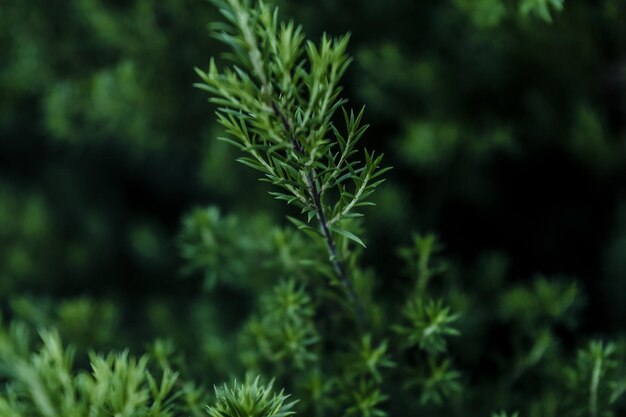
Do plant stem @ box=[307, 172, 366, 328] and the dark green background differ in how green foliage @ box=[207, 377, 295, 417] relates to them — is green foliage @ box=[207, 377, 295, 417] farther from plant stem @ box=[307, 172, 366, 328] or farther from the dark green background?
the dark green background

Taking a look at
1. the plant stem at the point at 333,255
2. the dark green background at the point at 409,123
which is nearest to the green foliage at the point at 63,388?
the plant stem at the point at 333,255

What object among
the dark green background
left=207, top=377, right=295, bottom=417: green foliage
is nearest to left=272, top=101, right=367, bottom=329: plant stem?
left=207, top=377, right=295, bottom=417: green foliage

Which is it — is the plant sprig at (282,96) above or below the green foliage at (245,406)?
above

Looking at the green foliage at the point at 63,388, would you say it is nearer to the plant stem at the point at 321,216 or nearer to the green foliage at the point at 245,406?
the green foliage at the point at 245,406

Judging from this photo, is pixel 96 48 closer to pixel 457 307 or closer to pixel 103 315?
pixel 103 315

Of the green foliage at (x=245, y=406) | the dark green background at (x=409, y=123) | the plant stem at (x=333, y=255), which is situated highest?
the dark green background at (x=409, y=123)

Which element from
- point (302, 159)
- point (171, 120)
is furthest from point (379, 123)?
point (302, 159)

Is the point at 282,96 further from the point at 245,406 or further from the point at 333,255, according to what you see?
the point at 245,406

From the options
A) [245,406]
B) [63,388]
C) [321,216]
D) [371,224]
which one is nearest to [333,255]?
[321,216]
